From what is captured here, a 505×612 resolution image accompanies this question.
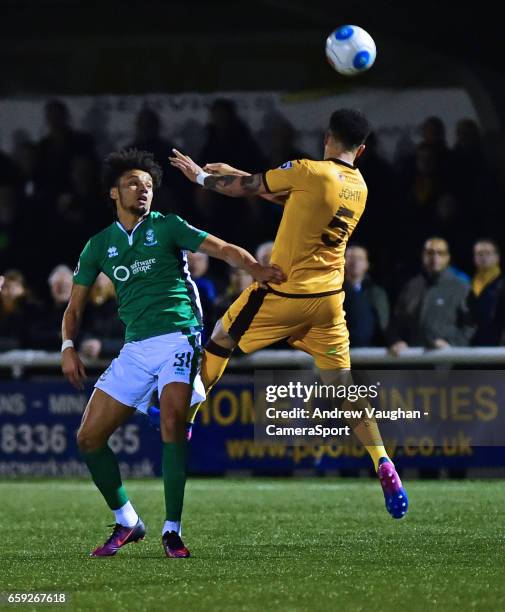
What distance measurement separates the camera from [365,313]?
43.0 feet

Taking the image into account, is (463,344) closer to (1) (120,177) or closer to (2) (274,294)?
(2) (274,294)

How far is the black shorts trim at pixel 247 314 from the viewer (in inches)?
362

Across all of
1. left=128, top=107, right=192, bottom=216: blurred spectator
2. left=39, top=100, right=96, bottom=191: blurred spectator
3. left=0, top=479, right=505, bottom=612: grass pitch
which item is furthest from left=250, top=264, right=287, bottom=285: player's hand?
left=39, top=100, right=96, bottom=191: blurred spectator

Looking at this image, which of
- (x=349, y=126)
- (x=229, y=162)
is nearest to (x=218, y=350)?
(x=349, y=126)

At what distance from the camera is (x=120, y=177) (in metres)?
7.96

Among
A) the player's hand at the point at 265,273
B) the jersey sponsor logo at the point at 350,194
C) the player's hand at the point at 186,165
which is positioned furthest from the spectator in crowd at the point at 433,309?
the player's hand at the point at 265,273

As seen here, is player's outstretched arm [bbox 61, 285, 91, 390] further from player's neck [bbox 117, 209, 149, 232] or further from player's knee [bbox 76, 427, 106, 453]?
player's neck [bbox 117, 209, 149, 232]

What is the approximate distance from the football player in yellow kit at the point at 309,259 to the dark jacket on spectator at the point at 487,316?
3853 millimetres

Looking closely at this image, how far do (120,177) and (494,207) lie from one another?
7.36 m

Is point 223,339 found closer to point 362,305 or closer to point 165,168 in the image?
point 362,305

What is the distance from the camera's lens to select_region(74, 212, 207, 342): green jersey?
7852 millimetres

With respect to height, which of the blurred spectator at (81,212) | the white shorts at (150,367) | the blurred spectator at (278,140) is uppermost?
the blurred spectator at (278,140)

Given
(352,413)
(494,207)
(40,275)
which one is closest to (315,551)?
(352,413)

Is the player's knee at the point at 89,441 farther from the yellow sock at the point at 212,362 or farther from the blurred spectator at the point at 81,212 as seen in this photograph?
the blurred spectator at the point at 81,212
